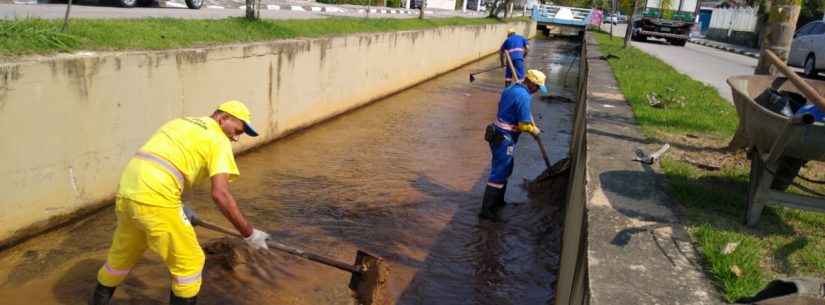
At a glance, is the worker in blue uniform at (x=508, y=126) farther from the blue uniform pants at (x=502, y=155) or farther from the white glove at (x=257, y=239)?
the white glove at (x=257, y=239)

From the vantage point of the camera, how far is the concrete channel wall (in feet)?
16.7

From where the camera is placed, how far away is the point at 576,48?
35625 mm

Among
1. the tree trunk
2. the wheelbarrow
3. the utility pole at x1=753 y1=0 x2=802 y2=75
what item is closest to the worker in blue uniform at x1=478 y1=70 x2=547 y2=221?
the utility pole at x1=753 y1=0 x2=802 y2=75

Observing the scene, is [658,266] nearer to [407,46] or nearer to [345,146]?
[345,146]

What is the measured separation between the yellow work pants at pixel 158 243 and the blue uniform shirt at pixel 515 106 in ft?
11.4

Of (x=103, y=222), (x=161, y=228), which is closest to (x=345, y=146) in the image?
(x=103, y=222)

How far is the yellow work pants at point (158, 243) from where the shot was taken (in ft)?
11.9

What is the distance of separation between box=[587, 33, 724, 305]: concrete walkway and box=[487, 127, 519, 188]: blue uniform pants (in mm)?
971

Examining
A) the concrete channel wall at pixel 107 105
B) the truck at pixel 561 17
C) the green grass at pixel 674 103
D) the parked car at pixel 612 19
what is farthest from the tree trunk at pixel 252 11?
the truck at pixel 561 17

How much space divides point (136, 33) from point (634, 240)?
19.4 ft

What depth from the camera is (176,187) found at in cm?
368

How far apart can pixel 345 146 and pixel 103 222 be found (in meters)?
4.06

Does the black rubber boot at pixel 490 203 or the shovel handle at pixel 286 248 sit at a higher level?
the shovel handle at pixel 286 248

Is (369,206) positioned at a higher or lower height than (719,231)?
lower
